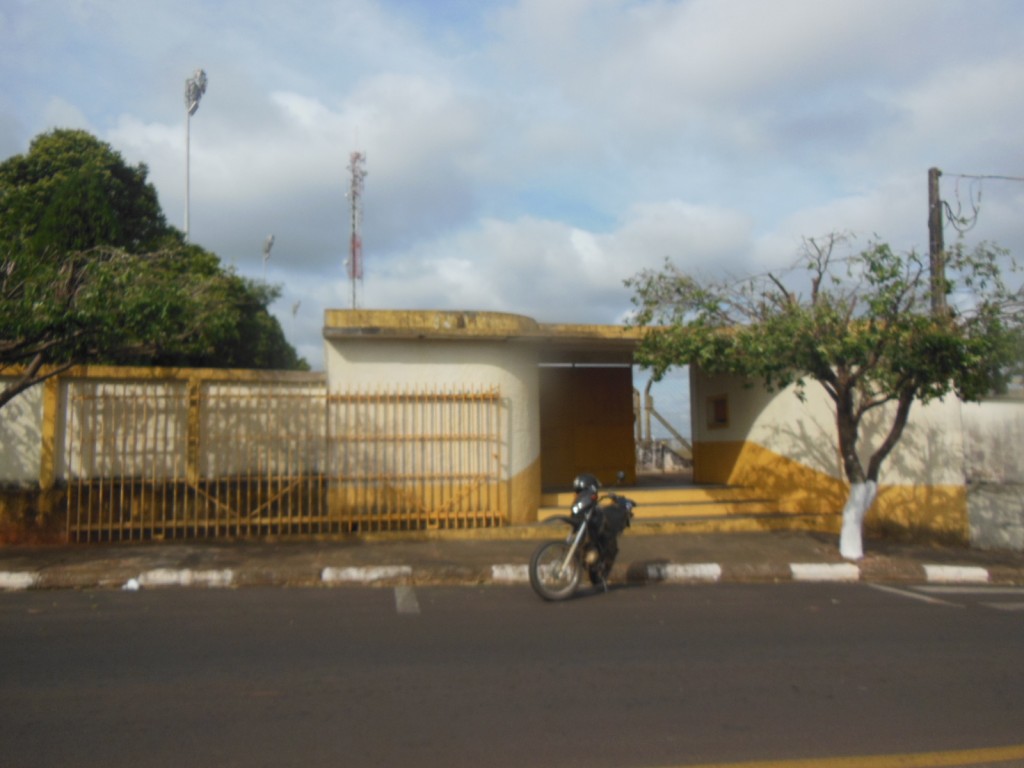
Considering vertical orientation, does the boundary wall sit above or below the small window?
below

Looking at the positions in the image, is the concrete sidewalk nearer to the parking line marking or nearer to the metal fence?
the metal fence

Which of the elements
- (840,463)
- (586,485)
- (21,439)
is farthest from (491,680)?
(840,463)

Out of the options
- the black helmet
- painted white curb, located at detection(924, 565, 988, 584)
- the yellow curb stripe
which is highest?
the black helmet

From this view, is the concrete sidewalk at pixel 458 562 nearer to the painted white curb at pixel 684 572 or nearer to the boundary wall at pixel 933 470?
the painted white curb at pixel 684 572

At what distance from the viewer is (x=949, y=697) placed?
523 centimetres

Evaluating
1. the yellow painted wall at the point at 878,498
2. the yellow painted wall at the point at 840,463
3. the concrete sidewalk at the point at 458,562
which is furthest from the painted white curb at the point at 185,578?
the yellow painted wall at the point at 878,498

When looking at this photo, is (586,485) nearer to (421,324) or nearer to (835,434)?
(421,324)

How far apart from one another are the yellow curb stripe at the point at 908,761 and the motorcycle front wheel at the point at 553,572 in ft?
12.8

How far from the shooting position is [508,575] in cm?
933

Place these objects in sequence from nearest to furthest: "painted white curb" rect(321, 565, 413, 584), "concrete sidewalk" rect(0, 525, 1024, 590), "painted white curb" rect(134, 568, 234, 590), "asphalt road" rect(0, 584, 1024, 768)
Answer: "asphalt road" rect(0, 584, 1024, 768) → "painted white curb" rect(134, 568, 234, 590) → "concrete sidewalk" rect(0, 525, 1024, 590) → "painted white curb" rect(321, 565, 413, 584)

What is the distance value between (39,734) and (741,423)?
11615 mm

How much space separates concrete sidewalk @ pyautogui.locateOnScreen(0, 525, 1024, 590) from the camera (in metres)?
8.96

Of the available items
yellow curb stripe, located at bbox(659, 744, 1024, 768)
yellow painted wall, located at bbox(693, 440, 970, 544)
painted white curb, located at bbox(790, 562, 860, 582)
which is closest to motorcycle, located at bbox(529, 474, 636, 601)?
painted white curb, located at bbox(790, 562, 860, 582)

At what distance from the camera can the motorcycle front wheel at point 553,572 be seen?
7.97m
